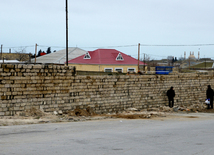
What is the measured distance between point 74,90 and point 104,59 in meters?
28.4

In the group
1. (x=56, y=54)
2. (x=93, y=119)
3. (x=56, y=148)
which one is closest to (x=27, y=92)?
(x=93, y=119)

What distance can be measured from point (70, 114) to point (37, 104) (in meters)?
1.82

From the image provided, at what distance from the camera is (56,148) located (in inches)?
273

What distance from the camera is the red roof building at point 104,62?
41906 millimetres

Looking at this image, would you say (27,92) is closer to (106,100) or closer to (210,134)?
(106,100)

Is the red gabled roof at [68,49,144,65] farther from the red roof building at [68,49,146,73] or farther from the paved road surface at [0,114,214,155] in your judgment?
the paved road surface at [0,114,214,155]

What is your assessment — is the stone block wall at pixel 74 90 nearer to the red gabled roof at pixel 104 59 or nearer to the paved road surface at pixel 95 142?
the paved road surface at pixel 95 142

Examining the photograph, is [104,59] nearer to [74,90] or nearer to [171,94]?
[171,94]

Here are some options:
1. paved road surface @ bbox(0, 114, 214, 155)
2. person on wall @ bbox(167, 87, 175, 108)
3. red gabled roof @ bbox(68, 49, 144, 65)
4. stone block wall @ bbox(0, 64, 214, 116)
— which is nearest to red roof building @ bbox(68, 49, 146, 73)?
red gabled roof @ bbox(68, 49, 144, 65)

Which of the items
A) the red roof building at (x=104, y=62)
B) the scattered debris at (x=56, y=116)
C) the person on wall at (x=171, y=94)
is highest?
the red roof building at (x=104, y=62)

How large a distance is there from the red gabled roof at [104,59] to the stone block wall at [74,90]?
21.5 metres

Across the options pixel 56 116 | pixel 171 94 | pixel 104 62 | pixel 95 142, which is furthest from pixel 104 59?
pixel 95 142

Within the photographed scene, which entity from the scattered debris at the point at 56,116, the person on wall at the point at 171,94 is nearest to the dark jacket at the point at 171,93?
the person on wall at the point at 171,94

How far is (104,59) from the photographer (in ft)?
141
